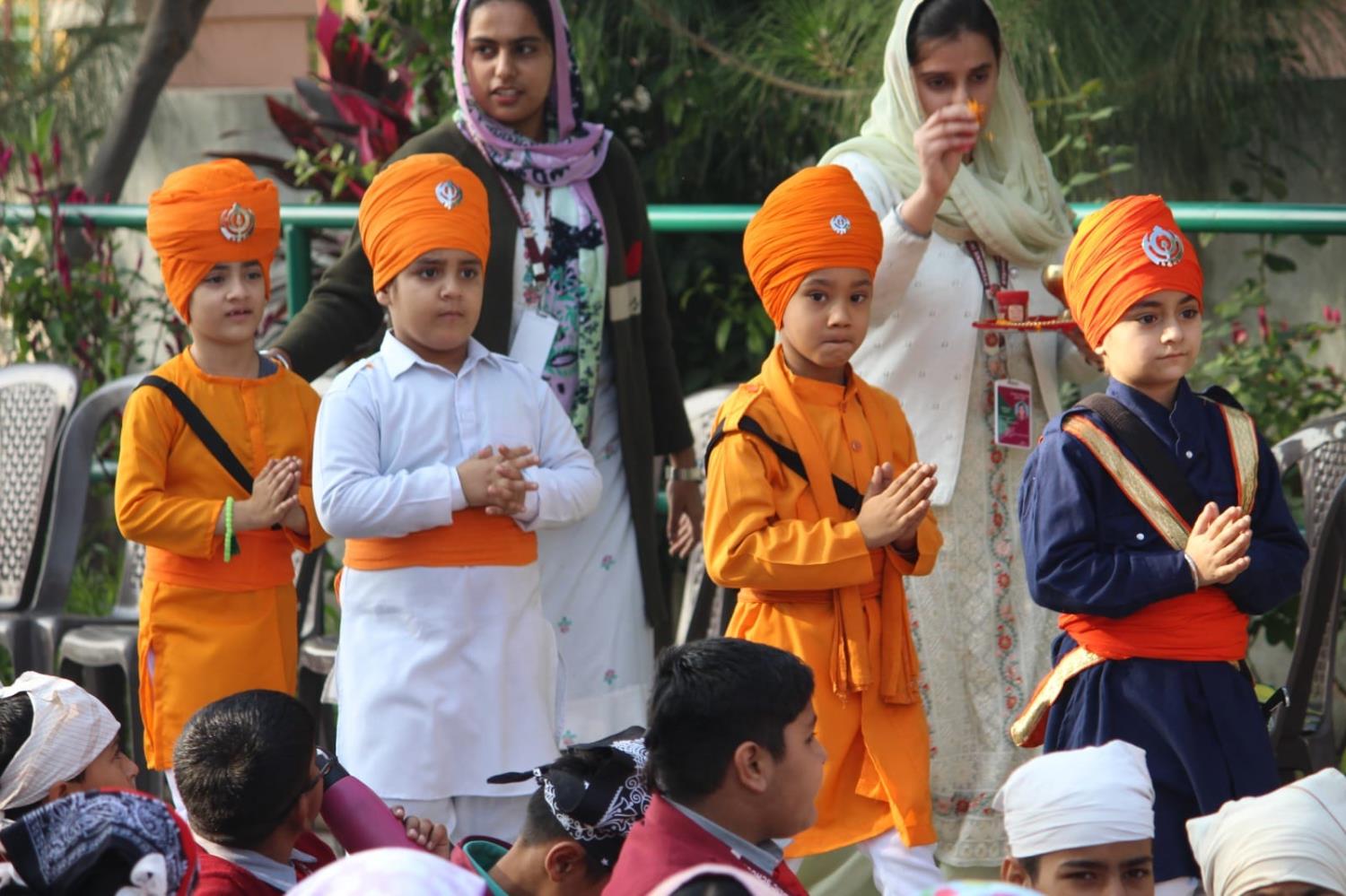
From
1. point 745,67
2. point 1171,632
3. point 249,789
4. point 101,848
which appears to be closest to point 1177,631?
point 1171,632

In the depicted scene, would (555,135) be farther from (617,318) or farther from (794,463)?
(794,463)

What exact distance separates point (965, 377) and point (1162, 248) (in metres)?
0.75

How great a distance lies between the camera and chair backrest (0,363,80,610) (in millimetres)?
6316

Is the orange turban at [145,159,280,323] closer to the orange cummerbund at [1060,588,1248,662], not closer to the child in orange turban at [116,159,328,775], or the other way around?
the child in orange turban at [116,159,328,775]

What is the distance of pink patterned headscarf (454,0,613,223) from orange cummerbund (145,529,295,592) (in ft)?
3.16

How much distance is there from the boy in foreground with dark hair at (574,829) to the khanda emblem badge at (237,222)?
1700 millimetres

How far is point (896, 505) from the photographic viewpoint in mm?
4043

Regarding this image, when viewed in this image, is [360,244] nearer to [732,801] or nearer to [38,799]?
[38,799]

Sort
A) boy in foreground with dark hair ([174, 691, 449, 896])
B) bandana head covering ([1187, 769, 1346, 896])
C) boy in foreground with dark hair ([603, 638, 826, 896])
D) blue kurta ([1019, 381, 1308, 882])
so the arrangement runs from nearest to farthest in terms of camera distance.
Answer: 1. bandana head covering ([1187, 769, 1346, 896])
2. boy in foreground with dark hair ([603, 638, 826, 896])
3. boy in foreground with dark hair ([174, 691, 449, 896])
4. blue kurta ([1019, 381, 1308, 882])

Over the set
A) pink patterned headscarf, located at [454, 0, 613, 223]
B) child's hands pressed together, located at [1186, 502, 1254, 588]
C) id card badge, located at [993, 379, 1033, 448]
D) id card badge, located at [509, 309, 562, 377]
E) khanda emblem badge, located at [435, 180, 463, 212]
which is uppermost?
pink patterned headscarf, located at [454, 0, 613, 223]

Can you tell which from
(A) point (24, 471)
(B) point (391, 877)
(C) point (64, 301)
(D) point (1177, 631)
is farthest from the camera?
(C) point (64, 301)

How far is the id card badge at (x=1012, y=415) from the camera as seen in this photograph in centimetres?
465

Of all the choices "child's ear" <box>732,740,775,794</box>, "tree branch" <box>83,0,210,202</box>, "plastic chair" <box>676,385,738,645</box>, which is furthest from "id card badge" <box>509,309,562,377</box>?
"tree branch" <box>83,0,210,202</box>

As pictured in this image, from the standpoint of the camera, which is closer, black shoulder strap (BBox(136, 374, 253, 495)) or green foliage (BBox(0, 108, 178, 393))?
black shoulder strap (BBox(136, 374, 253, 495))
